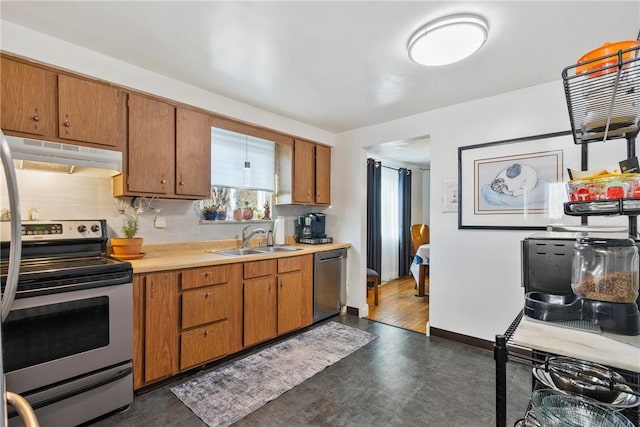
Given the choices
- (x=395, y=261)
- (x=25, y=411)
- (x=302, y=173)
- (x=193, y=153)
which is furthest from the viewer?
(x=395, y=261)

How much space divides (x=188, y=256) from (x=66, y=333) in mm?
957

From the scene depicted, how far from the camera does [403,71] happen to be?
230 cm

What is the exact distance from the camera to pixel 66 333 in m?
1.71

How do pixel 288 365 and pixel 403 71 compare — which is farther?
pixel 288 365

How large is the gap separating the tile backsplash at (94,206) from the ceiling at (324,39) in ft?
3.12

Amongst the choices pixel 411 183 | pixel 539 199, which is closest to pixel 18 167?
pixel 539 199

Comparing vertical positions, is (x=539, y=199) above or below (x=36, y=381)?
above

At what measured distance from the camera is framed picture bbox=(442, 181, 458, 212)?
2999 millimetres

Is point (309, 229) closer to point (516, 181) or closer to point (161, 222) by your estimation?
point (161, 222)

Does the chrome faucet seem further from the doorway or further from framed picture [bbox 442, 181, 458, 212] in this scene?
framed picture [bbox 442, 181, 458, 212]

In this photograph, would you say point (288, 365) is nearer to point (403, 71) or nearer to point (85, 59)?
point (403, 71)

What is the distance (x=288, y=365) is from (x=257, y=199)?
187 cm

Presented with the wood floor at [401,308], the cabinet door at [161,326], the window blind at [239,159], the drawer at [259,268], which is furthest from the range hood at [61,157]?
the wood floor at [401,308]

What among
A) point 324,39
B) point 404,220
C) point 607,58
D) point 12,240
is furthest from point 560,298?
point 404,220
